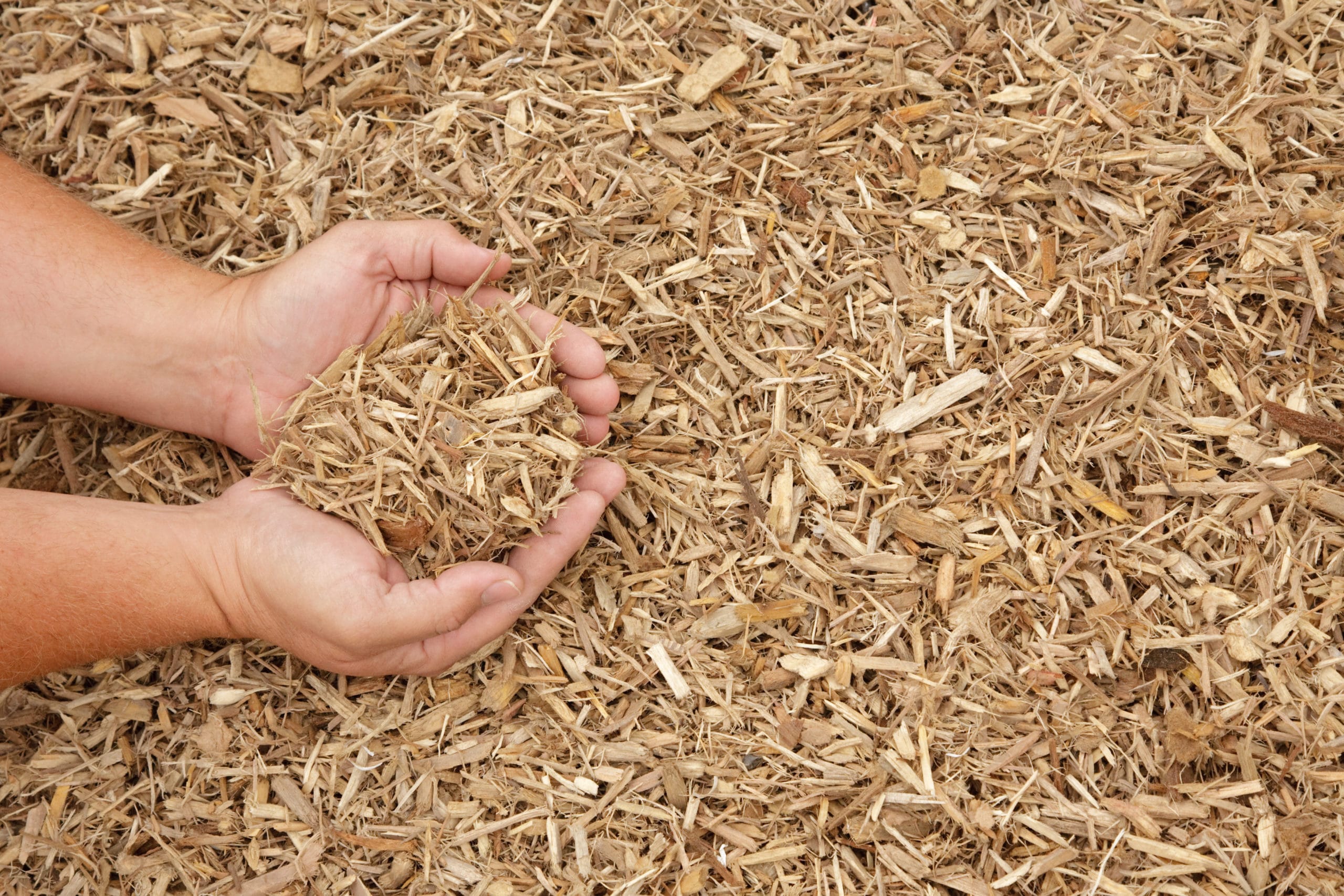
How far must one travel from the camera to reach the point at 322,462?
74.3 inches

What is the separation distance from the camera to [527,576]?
193cm

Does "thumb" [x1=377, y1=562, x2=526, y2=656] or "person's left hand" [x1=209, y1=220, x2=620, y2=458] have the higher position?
"person's left hand" [x1=209, y1=220, x2=620, y2=458]

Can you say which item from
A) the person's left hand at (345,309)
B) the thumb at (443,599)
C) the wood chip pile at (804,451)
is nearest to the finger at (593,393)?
the person's left hand at (345,309)

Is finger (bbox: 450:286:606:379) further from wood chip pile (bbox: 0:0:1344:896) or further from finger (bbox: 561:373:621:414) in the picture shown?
wood chip pile (bbox: 0:0:1344:896)

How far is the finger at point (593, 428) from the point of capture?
207cm

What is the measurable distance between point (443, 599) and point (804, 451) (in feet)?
2.68

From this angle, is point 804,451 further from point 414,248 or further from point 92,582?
point 92,582

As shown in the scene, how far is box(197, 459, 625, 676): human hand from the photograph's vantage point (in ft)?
5.83

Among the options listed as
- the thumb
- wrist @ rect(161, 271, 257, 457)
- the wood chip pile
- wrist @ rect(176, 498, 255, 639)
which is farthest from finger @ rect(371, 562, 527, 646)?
wrist @ rect(161, 271, 257, 457)

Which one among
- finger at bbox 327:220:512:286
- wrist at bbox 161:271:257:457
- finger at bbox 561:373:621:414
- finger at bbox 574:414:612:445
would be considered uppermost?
finger at bbox 327:220:512:286

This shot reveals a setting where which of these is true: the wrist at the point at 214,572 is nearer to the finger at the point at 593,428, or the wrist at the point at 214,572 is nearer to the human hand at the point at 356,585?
the human hand at the point at 356,585

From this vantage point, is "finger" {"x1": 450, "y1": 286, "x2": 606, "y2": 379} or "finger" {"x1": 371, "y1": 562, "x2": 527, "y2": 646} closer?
"finger" {"x1": 371, "y1": 562, "x2": 527, "y2": 646}

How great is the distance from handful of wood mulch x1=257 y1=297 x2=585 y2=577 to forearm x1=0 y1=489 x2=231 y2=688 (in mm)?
268

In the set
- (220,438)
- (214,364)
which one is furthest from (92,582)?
(214,364)
